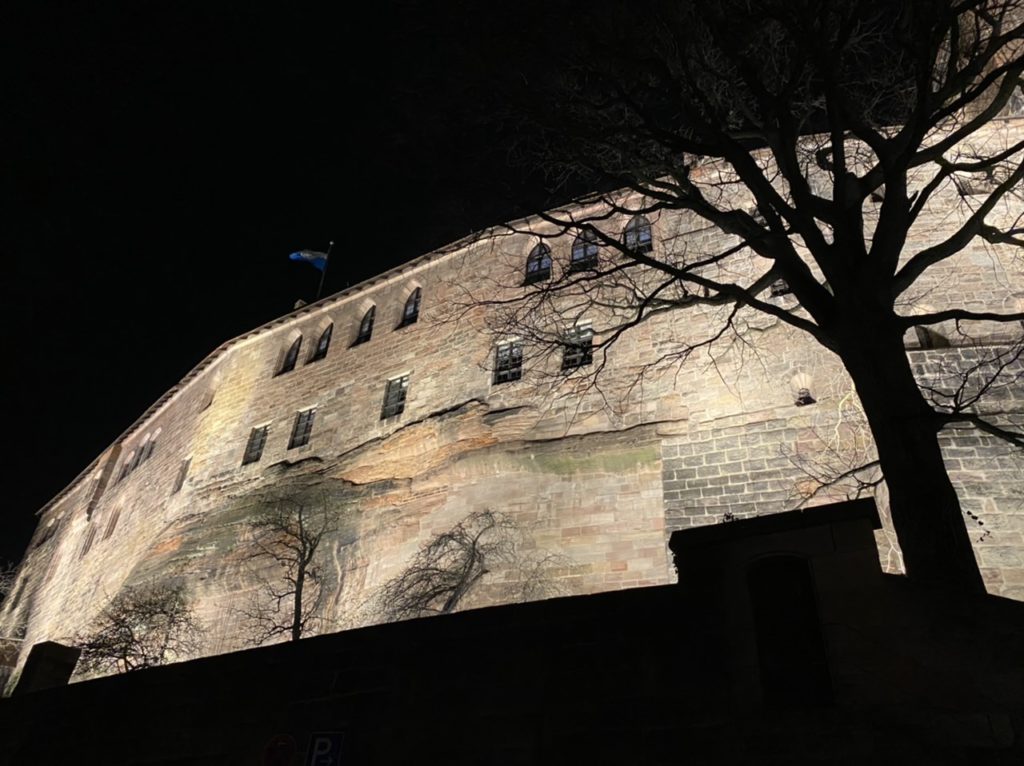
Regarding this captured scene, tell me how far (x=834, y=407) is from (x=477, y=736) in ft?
31.9

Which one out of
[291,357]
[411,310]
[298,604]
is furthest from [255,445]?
[298,604]

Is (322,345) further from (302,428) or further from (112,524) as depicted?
(112,524)

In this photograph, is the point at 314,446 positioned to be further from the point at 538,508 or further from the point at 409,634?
the point at 409,634

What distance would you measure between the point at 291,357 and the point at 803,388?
669 inches

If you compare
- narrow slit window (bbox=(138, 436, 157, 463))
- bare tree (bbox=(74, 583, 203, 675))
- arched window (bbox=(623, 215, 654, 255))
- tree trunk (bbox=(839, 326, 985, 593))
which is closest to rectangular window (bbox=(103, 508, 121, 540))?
narrow slit window (bbox=(138, 436, 157, 463))

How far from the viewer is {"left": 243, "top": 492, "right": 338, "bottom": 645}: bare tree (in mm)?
15216

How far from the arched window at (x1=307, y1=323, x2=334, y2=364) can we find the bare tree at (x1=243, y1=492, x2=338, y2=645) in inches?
228

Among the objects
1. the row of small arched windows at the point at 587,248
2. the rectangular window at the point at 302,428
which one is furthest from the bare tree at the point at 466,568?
the rectangular window at the point at 302,428

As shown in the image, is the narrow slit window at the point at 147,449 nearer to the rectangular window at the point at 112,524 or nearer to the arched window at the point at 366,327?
the rectangular window at the point at 112,524

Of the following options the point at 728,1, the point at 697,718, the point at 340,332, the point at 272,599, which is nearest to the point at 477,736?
the point at 697,718

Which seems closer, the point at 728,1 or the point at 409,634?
the point at 409,634

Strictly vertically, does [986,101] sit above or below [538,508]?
above

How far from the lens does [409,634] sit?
5.54 metres

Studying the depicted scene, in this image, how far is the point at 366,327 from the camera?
2256 cm
